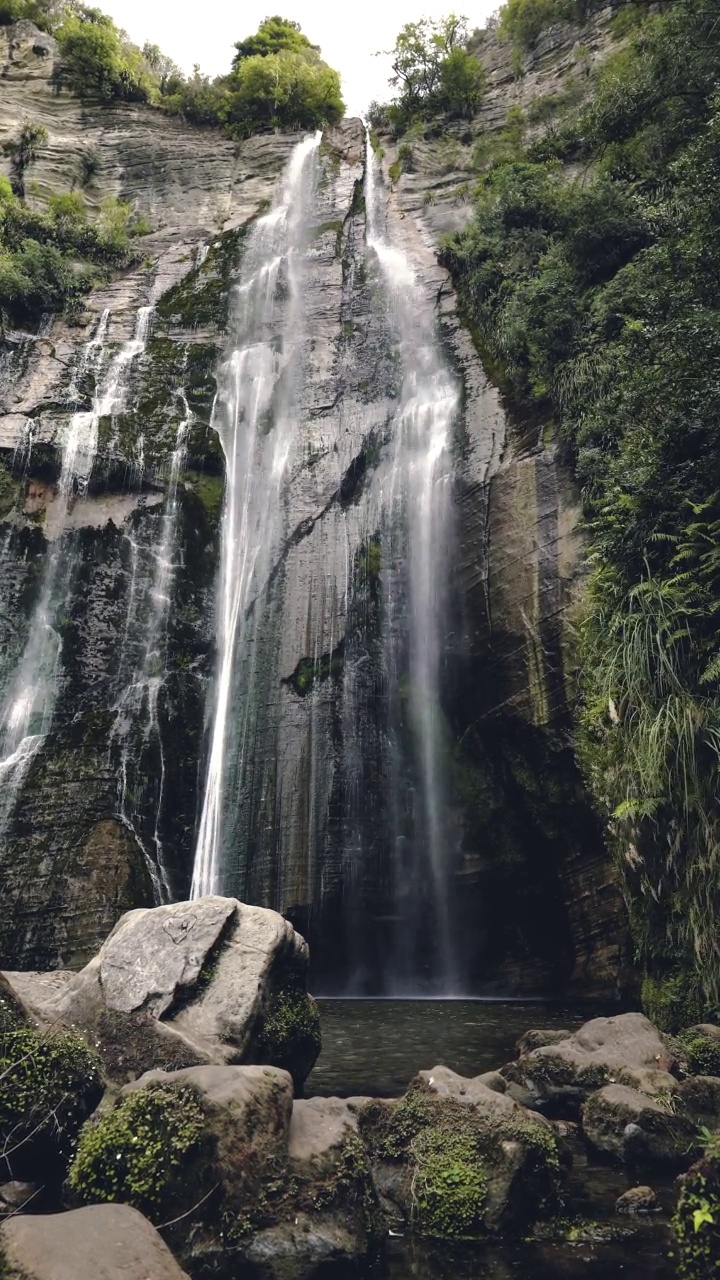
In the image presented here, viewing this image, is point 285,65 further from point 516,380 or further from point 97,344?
point 516,380

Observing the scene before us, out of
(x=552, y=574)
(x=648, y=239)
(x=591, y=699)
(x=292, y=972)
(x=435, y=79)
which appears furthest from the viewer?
(x=435, y=79)

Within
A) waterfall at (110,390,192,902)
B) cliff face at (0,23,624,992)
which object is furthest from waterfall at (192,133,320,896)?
waterfall at (110,390,192,902)

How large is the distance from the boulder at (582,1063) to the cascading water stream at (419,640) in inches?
261

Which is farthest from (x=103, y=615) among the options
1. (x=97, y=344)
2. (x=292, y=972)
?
(x=292, y=972)

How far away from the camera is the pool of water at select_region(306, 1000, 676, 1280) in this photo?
12.5 feet

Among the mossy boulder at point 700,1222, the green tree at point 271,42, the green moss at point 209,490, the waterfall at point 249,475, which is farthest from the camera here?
the green tree at point 271,42

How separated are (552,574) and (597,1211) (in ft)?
30.0

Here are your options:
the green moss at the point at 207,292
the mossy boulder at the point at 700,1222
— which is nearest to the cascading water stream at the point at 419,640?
the green moss at the point at 207,292

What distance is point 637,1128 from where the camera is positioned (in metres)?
5.21

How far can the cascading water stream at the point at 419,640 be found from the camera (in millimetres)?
13305

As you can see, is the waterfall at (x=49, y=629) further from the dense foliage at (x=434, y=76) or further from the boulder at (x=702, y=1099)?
the dense foliage at (x=434, y=76)

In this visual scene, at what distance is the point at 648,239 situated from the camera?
14203mm

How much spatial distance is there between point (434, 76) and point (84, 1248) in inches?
1287

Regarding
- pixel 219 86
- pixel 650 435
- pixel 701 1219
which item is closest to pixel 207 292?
pixel 219 86
